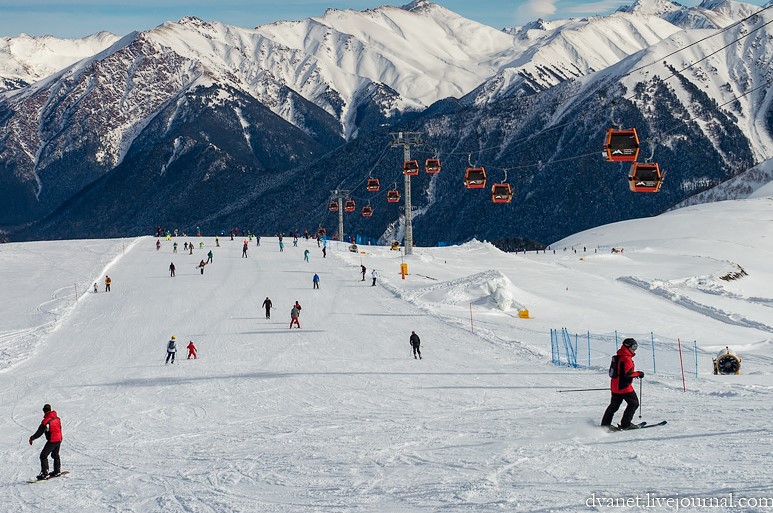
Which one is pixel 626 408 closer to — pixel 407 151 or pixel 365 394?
pixel 365 394

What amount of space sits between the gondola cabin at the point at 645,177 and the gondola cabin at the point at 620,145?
58 cm

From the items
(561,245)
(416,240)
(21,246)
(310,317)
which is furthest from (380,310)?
(416,240)

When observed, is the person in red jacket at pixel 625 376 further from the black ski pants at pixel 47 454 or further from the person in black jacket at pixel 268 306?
the person in black jacket at pixel 268 306

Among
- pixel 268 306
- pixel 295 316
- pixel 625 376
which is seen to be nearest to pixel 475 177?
pixel 268 306

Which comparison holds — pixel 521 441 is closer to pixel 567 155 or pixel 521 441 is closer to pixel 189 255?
pixel 189 255

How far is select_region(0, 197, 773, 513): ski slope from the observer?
12.3 m

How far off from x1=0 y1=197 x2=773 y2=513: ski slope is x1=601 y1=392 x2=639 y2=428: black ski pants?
0.24 meters

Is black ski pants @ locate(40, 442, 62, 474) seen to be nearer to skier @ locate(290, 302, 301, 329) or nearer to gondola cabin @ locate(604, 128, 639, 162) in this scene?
skier @ locate(290, 302, 301, 329)

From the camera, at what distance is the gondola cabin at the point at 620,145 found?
30.9 m

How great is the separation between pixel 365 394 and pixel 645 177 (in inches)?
573

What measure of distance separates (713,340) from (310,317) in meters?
16.2

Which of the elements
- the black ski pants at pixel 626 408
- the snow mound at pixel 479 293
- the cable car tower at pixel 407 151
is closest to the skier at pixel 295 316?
the snow mound at pixel 479 293

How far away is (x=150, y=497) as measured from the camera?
13.2m

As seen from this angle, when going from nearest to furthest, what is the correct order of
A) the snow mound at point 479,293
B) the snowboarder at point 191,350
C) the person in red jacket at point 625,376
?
the person in red jacket at point 625,376
the snowboarder at point 191,350
the snow mound at point 479,293
